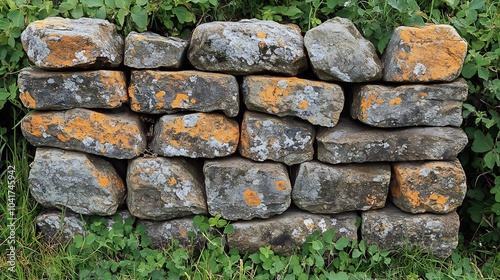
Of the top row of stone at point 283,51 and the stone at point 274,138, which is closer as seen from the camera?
the top row of stone at point 283,51

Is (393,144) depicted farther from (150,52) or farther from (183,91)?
(150,52)

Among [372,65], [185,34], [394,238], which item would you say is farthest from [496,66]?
[185,34]

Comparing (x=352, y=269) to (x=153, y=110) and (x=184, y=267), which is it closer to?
(x=184, y=267)

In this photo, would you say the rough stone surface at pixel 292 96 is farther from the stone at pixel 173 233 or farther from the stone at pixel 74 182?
the stone at pixel 74 182

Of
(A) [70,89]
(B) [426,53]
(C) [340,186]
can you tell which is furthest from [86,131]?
(B) [426,53]

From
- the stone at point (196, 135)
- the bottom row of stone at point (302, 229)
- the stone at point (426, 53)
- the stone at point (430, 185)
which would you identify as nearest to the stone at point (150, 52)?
the stone at point (196, 135)

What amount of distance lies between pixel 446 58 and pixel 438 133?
1.31 feet

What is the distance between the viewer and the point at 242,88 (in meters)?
3.02

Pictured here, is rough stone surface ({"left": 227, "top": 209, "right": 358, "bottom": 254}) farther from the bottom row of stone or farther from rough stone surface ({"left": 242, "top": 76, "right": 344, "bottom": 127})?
rough stone surface ({"left": 242, "top": 76, "right": 344, "bottom": 127})

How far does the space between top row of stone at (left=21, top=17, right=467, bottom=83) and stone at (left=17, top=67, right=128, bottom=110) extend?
6 centimetres

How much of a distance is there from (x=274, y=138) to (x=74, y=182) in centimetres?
110

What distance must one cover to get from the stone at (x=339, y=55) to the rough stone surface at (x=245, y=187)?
23.4 inches

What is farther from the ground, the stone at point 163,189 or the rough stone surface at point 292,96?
the rough stone surface at point 292,96

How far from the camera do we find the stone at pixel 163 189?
306 cm
